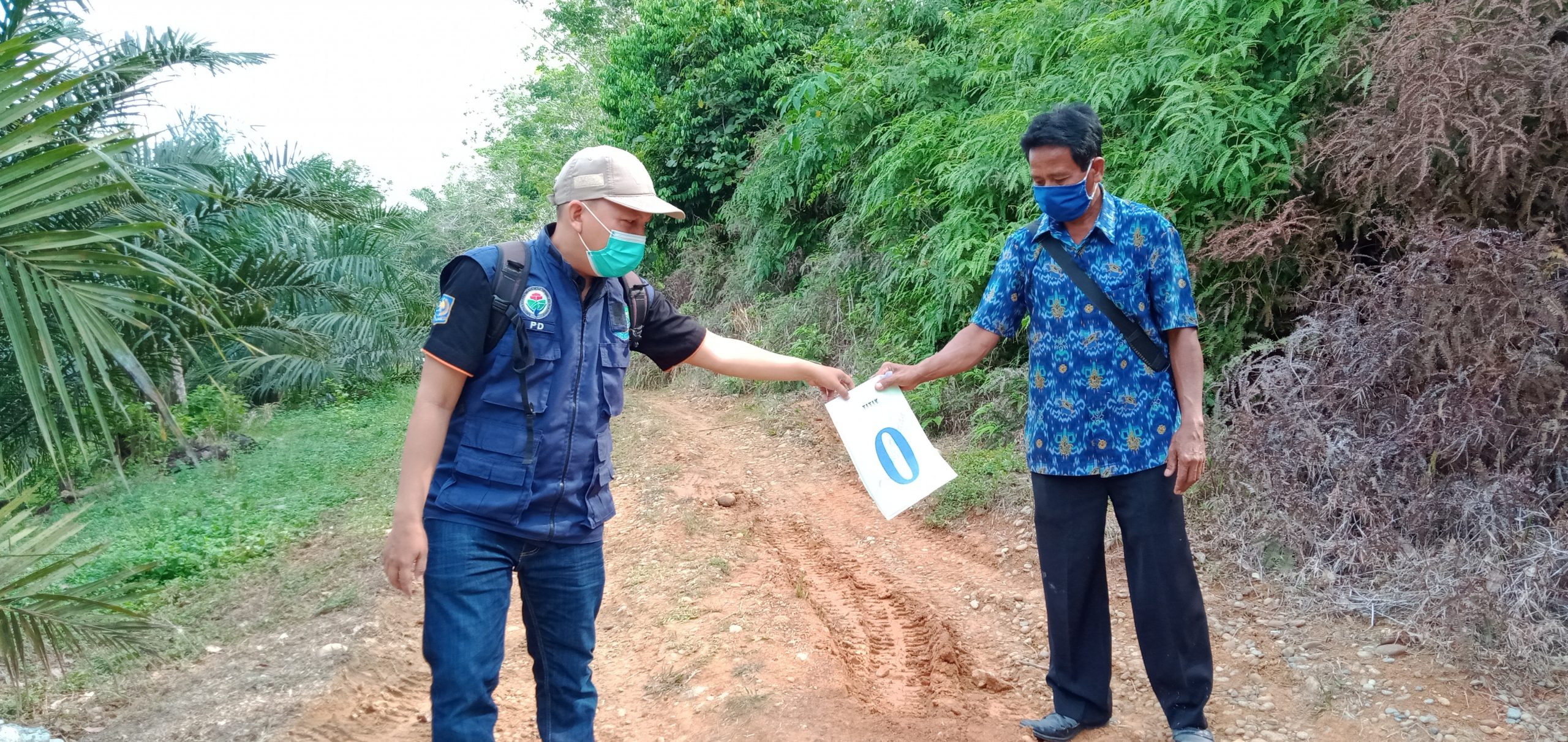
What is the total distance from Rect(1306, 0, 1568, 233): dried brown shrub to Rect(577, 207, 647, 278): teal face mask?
359 centimetres

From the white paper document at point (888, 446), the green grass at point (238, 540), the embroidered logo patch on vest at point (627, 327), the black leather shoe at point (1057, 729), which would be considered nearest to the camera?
the embroidered logo patch on vest at point (627, 327)

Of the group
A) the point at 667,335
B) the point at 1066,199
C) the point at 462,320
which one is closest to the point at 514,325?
the point at 462,320

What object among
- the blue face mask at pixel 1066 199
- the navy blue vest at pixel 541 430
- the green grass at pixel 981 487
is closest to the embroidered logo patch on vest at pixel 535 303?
the navy blue vest at pixel 541 430

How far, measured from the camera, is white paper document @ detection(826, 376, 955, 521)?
340 centimetres

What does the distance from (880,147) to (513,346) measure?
7.56 m

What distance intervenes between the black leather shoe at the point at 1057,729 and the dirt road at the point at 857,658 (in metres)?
0.10

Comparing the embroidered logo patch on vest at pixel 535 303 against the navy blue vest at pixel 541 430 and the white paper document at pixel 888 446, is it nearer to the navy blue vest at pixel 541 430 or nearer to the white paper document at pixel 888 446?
the navy blue vest at pixel 541 430

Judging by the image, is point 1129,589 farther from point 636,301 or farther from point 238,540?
point 238,540

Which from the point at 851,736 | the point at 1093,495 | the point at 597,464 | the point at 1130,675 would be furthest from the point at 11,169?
the point at 1130,675

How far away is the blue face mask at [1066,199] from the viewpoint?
2.95 meters

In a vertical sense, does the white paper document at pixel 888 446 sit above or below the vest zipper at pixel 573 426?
below

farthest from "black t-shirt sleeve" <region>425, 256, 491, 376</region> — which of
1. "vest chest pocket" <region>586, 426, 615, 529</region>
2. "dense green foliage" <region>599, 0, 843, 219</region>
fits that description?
"dense green foliage" <region>599, 0, 843, 219</region>

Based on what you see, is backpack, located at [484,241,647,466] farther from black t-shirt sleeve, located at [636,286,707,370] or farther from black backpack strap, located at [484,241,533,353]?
black t-shirt sleeve, located at [636,286,707,370]

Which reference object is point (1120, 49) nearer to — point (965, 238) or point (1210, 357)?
point (965, 238)
